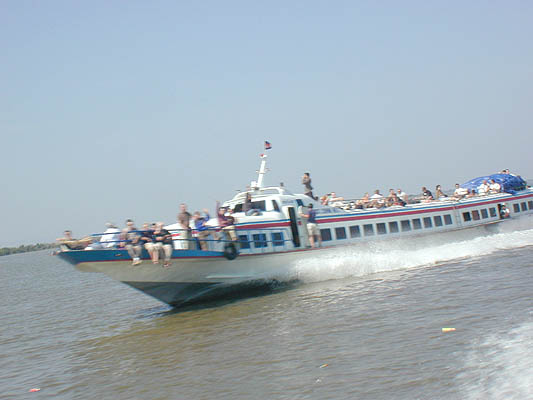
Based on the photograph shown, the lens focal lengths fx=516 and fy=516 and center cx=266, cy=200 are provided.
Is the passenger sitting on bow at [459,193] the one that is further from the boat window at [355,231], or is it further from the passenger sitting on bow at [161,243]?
the passenger sitting on bow at [161,243]

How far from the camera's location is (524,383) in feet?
19.9

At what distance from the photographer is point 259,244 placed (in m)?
16.6

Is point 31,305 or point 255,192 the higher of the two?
point 255,192

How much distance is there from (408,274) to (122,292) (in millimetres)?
15070

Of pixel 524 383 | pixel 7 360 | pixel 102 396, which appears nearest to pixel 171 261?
pixel 7 360

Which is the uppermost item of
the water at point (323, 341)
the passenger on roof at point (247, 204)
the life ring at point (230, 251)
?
the passenger on roof at point (247, 204)

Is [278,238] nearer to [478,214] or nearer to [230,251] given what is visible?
[230,251]

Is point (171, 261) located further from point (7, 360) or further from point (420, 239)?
point (420, 239)

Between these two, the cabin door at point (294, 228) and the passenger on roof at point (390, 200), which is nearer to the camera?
the cabin door at point (294, 228)

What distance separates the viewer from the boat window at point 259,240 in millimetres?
16453

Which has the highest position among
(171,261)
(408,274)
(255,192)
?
(255,192)

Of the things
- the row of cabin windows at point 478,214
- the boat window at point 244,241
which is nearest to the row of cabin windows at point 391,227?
the row of cabin windows at point 478,214

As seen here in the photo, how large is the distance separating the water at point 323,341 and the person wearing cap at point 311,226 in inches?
32.6

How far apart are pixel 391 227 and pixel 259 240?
6.40 m
